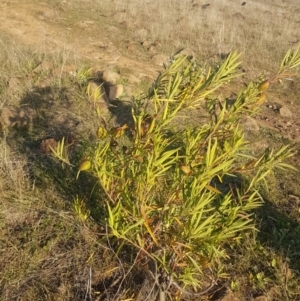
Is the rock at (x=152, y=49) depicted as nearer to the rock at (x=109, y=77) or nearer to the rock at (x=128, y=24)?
the rock at (x=128, y=24)

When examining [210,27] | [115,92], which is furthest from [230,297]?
[210,27]

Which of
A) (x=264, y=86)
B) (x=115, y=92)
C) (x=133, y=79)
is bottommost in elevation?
(x=133, y=79)

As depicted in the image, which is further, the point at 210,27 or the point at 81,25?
the point at 210,27

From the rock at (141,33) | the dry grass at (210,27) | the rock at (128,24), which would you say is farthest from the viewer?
the rock at (128,24)

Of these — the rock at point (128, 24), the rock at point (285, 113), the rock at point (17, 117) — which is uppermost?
the rock at point (17, 117)

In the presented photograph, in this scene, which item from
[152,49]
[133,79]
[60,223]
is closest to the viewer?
[60,223]

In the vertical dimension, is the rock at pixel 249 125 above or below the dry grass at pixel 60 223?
below

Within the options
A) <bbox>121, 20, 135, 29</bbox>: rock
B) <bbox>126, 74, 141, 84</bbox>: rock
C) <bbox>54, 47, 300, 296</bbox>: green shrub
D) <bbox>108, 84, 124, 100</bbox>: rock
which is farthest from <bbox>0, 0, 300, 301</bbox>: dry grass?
<bbox>121, 20, 135, 29</bbox>: rock

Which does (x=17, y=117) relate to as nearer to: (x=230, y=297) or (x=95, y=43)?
(x=230, y=297)

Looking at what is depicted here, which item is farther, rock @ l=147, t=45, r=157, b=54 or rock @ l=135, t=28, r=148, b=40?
rock @ l=135, t=28, r=148, b=40

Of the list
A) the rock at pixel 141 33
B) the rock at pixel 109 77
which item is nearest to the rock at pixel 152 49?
the rock at pixel 141 33

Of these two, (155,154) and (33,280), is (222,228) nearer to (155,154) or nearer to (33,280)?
(155,154)

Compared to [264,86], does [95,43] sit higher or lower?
lower

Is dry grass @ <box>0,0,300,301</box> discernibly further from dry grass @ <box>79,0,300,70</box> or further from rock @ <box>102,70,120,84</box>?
dry grass @ <box>79,0,300,70</box>
